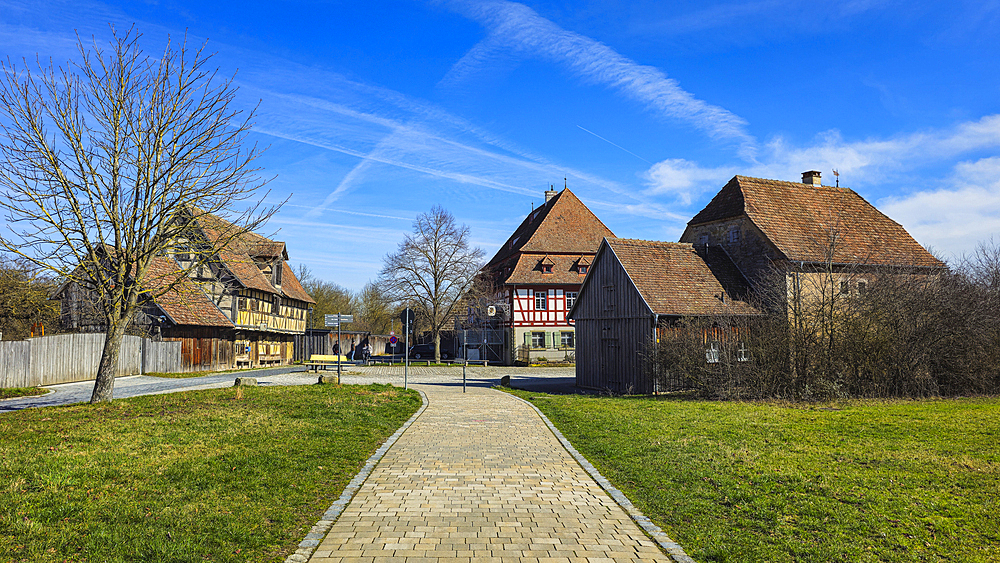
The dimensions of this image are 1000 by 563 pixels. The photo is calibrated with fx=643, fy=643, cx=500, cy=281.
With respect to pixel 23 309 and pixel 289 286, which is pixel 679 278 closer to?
pixel 23 309

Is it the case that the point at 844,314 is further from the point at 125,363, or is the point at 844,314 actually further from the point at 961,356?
the point at 125,363

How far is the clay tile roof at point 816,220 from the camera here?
26.8 metres

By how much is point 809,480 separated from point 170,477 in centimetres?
781

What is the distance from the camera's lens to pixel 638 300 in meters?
22.8

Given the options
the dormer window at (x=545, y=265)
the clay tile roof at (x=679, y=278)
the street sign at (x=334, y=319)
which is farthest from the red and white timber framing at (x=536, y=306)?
the street sign at (x=334, y=319)

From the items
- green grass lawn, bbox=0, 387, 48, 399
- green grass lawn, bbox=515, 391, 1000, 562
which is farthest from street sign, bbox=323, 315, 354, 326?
green grass lawn, bbox=515, 391, 1000, 562

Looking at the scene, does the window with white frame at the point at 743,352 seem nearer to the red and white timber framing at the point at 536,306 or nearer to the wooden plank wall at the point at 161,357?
the wooden plank wall at the point at 161,357

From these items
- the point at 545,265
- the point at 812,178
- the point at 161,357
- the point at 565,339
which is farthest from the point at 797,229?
the point at 161,357

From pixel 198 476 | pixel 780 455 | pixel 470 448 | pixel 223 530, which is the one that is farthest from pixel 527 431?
pixel 223 530

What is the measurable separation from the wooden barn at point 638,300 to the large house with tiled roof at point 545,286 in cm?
1889

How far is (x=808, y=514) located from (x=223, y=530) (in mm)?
5739

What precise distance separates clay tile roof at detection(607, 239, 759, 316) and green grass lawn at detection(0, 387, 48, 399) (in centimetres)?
1928

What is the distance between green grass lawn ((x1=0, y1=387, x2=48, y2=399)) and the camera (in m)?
18.3

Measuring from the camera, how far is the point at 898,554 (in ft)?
17.8
